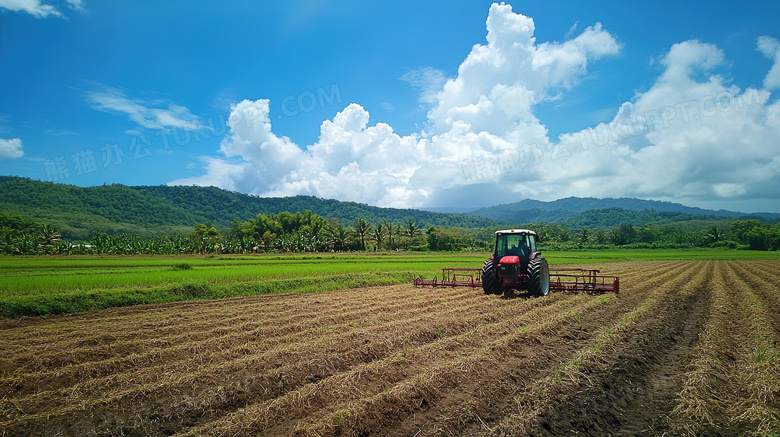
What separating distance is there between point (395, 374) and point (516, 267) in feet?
28.9

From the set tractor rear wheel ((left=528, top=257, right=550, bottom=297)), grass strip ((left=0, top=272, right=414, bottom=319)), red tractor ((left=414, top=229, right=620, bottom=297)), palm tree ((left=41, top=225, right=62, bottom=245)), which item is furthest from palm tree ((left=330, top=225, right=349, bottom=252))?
tractor rear wheel ((left=528, top=257, right=550, bottom=297))

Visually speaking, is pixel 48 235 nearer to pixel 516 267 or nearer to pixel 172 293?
pixel 172 293

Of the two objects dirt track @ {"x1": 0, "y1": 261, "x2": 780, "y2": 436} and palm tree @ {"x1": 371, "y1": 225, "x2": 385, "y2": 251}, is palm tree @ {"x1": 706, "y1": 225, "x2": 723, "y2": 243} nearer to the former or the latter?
palm tree @ {"x1": 371, "y1": 225, "x2": 385, "y2": 251}

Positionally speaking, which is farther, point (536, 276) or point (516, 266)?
point (516, 266)

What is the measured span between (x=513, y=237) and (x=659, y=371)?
823 cm

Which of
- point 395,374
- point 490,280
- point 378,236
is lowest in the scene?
point 395,374

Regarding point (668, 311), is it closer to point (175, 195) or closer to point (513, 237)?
point (513, 237)

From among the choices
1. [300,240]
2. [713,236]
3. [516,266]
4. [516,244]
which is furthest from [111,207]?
[713,236]

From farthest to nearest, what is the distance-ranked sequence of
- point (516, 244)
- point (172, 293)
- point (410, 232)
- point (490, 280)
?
point (410, 232), point (172, 293), point (490, 280), point (516, 244)

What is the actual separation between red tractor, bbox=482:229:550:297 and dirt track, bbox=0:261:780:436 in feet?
8.57

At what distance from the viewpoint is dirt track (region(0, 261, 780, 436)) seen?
4930mm

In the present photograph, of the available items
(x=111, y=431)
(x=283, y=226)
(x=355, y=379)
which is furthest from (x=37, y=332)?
(x=283, y=226)

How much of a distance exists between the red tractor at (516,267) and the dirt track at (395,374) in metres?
2.61

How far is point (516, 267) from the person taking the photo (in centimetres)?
1381
